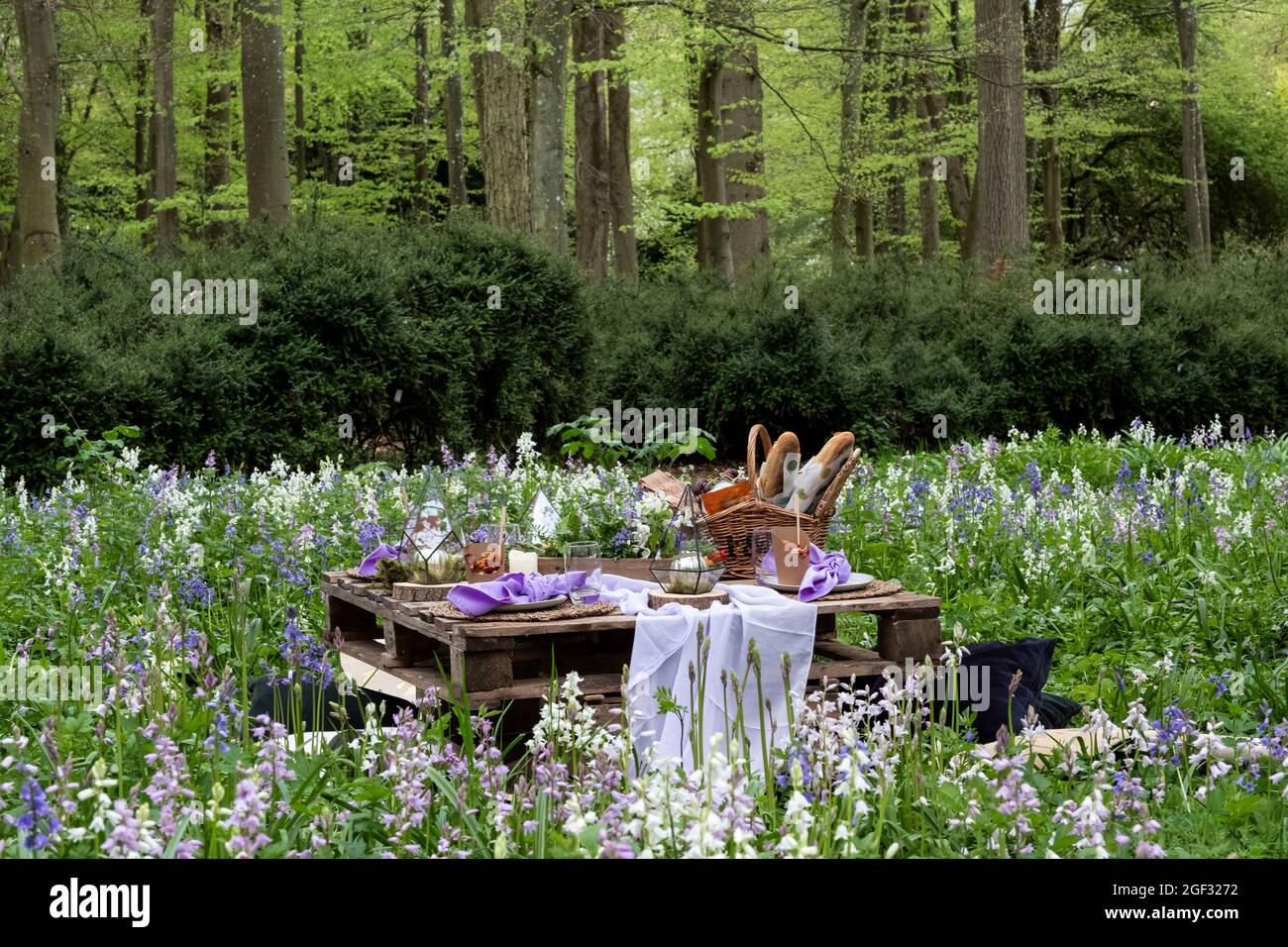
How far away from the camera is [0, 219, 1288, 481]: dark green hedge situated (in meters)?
11.2

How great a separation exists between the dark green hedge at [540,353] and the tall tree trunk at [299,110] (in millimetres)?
7743

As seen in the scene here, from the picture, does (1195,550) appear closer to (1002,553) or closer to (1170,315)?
(1002,553)

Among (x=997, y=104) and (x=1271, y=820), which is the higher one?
(x=997, y=104)

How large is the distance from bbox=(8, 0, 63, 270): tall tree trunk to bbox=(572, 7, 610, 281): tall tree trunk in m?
6.90

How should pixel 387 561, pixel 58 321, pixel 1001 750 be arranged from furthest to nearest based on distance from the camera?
pixel 58 321
pixel 387 561
pixel 1001 750

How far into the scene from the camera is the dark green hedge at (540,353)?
11.2m

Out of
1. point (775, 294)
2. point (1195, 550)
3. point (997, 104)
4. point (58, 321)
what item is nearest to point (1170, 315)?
point (997, 104)

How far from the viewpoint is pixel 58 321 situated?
10930 mm

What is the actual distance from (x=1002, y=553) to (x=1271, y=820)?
13.5 ft

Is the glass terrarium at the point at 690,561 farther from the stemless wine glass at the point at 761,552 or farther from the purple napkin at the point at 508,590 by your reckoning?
the purple napkin at the point at 508,590

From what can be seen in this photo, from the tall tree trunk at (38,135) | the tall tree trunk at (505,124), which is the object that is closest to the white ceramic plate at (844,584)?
the tall tree trunk at (505,124)

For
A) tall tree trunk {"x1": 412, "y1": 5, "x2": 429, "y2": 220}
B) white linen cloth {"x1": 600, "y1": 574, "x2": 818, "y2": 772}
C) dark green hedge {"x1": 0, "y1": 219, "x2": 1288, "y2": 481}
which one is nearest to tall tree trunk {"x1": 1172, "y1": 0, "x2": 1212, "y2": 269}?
dark green hedge {"x1": 0, "y1": 219, "x2": 1288, "y2": 481}
